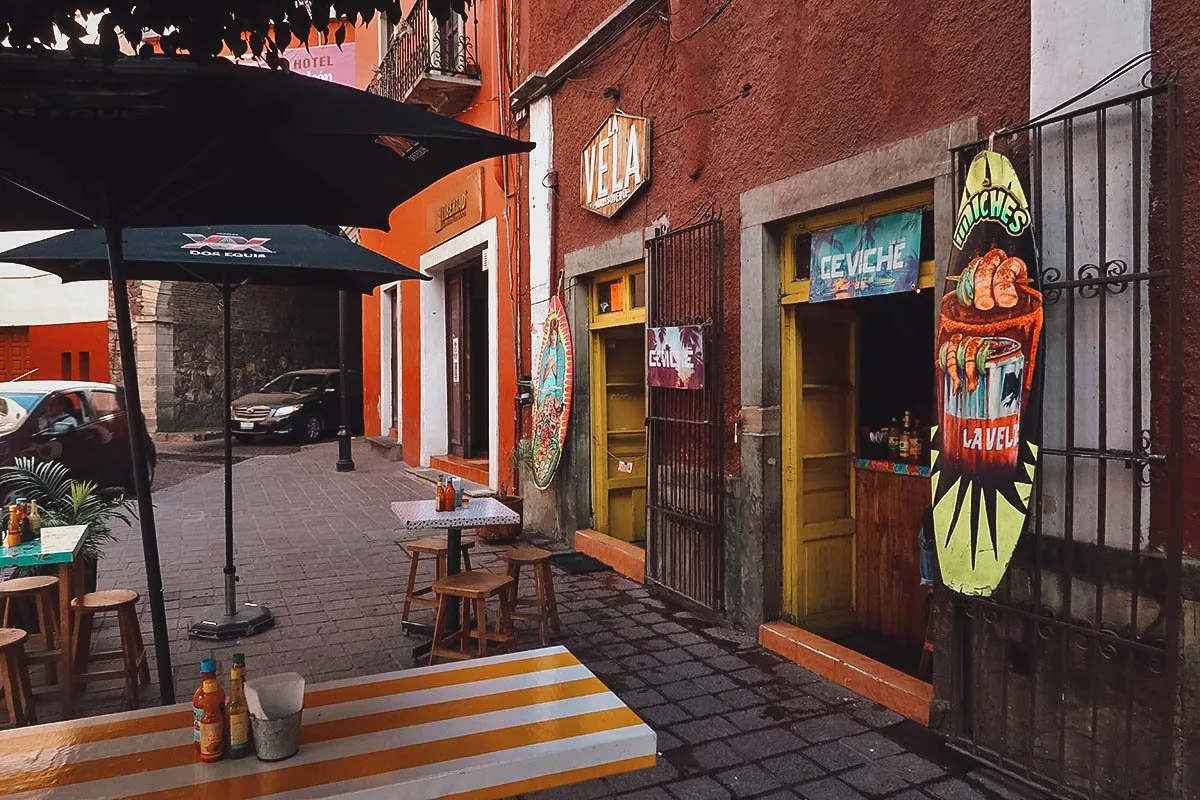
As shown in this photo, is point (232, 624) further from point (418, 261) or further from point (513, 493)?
point (418, 261)

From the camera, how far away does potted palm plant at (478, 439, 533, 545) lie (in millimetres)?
7770

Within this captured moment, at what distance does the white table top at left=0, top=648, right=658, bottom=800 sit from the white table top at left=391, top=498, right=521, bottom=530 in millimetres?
2112

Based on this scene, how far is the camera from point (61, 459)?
9617 millimetres

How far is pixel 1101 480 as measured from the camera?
304 centimetres

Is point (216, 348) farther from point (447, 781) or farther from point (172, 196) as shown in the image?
point (447, 781)

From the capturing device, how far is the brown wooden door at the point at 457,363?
12.0m

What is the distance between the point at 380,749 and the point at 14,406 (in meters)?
9.43

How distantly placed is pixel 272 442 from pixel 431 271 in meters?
7.79

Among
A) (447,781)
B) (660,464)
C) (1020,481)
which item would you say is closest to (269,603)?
(660,464)

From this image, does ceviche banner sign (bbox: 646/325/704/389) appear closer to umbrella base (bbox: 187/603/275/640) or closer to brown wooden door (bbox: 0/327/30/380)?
umbrella base (bbox: 187/603/275/640)

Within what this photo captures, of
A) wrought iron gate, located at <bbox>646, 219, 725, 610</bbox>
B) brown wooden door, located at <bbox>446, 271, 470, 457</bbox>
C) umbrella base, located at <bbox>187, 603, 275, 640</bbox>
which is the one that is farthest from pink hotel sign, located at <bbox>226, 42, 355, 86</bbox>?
umbrella base, located at <bbox>187, 603, 275, 640</bbox>

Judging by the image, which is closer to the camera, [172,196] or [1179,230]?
[1179,230]

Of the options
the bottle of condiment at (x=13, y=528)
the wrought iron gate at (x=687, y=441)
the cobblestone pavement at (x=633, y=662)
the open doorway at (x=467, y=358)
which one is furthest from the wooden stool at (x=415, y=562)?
the open doorway at (x=467, y=358)

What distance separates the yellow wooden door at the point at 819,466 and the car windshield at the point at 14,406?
28.3ft
